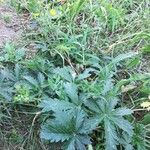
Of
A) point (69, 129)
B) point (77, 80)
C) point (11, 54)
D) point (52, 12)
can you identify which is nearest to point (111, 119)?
point (69, 129)

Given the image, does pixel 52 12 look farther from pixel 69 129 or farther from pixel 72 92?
pixel 69 129

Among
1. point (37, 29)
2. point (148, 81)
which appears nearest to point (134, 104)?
point (148, 81)

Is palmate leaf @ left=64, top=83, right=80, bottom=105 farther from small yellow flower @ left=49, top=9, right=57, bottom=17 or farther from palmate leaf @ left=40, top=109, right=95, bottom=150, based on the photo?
small yellow flower @ left=49, top=9, right=57, bottom=17

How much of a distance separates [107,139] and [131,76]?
1.56 ft

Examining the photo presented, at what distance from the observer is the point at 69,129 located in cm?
183

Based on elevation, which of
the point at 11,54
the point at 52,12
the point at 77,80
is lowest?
the point at 77,80

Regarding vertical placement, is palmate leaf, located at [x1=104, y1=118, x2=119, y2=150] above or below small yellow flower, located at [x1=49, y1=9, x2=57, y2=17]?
below

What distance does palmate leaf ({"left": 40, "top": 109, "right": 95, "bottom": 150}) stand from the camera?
1812mm

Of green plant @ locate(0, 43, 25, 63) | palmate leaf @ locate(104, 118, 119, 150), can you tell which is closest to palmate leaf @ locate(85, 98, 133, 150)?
palmate leaf @ locate(104, 118, 119, 150)

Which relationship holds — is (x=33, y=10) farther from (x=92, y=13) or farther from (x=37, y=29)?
(x=92, y=13)

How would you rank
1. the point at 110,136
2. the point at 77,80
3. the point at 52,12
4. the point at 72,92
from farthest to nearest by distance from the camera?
the point at 52,12
the point at 77,80
the point at 72,92
the point at 110,136

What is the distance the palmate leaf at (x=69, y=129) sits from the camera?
181 centimetres

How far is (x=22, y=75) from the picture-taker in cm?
206

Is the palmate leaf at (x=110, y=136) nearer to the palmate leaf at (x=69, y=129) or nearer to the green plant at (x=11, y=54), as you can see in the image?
the palmate leaf at (x=69, y=129)
